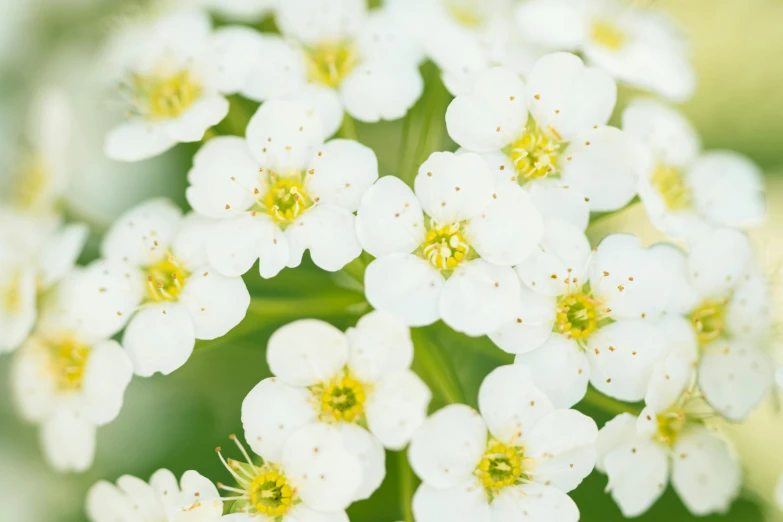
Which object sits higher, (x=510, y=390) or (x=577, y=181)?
(x=577, y=181)

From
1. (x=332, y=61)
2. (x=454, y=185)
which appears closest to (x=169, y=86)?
(x=332, y=61)

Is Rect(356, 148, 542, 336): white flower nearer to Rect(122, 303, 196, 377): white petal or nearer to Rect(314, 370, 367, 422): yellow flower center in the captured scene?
Rect(314, 370, 367, 422): yellow flower center

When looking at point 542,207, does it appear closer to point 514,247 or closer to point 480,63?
point 514,247

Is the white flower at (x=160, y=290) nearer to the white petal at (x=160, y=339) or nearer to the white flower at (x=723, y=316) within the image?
the white petal at (x=160, y=339)

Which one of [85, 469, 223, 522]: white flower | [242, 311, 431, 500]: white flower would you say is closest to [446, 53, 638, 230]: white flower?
[242, 311, 431, 500]: white flower

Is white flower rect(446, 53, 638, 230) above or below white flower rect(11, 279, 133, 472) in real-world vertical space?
above

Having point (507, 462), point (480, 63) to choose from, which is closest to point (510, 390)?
point (507, 462)
